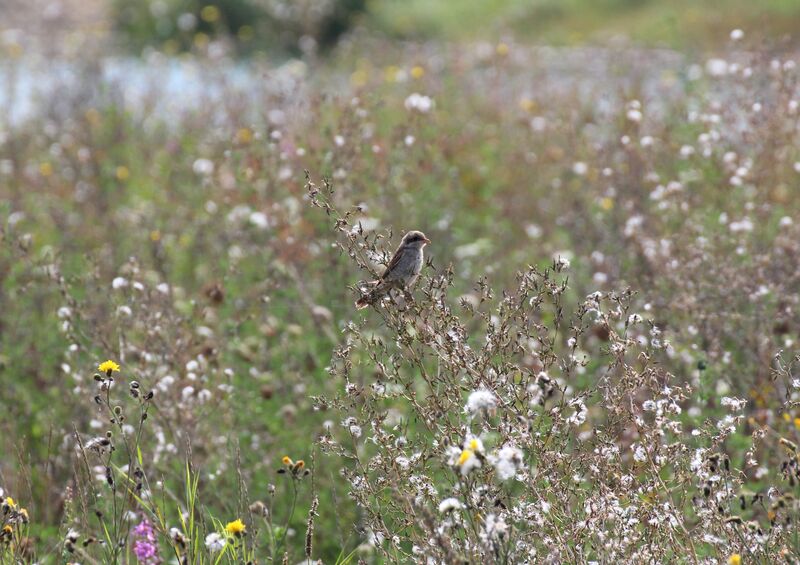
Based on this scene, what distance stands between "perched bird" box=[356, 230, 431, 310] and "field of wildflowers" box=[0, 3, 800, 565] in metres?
0.11

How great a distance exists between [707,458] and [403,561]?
3.71ft

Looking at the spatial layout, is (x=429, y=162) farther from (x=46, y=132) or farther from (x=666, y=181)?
(x=46, y=132)

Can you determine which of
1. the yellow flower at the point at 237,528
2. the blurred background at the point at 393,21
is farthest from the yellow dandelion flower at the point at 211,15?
the yellow flower at the point at 237,528

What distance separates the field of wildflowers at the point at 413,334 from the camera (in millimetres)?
3633

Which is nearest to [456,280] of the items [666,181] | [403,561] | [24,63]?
[666,181]

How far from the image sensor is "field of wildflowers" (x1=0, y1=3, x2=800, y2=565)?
3633mm

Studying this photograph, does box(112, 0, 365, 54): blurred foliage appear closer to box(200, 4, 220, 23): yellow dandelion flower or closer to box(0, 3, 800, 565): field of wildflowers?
box(200, 4, 220, 23): yellow dandelion flower

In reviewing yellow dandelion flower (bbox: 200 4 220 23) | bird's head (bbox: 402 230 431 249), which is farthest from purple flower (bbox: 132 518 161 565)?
yellow dandelion flower (bbox: 200 4 220 23)

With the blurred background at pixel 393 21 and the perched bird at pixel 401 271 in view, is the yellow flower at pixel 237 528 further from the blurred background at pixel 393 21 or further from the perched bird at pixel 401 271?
the blurred background at pixel 393 21

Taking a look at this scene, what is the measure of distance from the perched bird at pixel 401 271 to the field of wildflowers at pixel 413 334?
0.11 metres

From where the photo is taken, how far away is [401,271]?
4.31 m

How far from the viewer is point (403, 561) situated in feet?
13.1

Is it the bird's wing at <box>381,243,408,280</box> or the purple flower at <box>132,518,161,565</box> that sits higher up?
the bird's wing at <box>381,243,408,280</box>

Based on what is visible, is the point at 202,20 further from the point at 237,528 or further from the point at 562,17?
the point at 237,528
